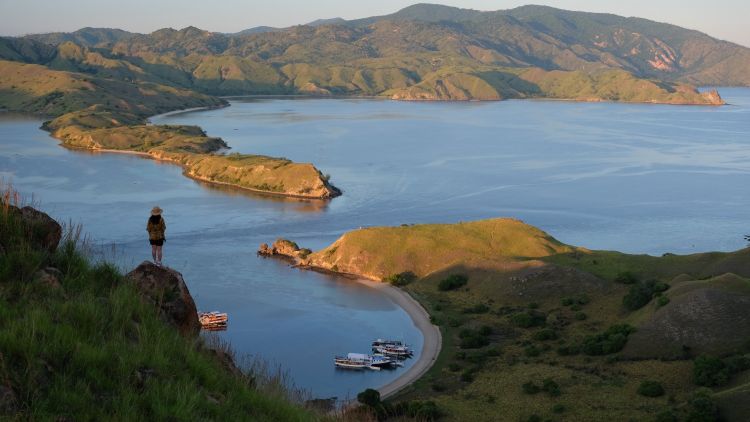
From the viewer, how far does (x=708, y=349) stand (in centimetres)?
5091

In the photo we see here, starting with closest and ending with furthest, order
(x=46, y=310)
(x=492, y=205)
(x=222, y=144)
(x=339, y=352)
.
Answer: (x=46, y=310) → (x=339, y=352) → (x=492, y=205) → (x=222, y=144)

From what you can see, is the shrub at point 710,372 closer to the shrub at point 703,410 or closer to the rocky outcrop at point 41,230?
the shrub at point 703,410

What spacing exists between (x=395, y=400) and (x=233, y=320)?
2665 centimetres

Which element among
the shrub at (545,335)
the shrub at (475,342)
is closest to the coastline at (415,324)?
the shrub at (475,342)

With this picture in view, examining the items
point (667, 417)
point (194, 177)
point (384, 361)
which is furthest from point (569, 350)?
point (194, 177)

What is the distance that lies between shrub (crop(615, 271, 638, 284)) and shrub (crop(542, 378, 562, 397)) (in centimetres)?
2649

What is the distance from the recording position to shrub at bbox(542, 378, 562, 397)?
152 ft

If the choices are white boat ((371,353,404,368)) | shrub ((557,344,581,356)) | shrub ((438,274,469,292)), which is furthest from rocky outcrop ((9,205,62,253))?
shrub ((438,274,469,292))

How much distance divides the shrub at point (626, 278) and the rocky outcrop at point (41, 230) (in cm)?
6425

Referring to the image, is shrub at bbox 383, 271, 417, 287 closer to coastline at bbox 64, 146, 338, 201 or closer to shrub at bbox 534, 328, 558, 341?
shrub at bbox 534, 328, 558, 341

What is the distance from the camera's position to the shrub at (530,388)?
47250 millimetres

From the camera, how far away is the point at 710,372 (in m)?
45.6

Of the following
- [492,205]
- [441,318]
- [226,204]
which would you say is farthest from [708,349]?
[226,204]

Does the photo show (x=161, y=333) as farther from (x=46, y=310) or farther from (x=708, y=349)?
(x=708, y=349)
